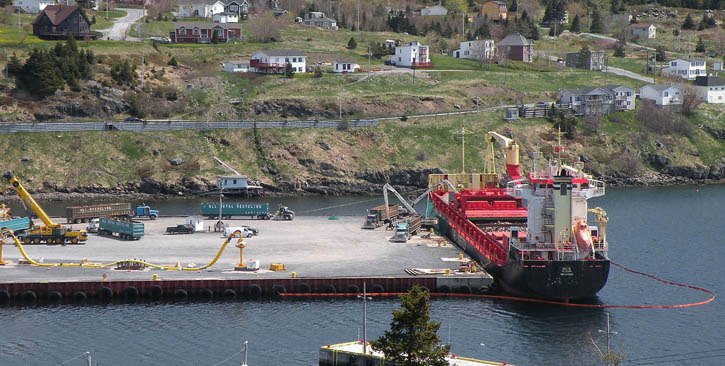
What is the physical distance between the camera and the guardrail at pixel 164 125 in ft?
528

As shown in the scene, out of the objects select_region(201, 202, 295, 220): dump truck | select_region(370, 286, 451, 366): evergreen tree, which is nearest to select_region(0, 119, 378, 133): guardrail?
select_region(201, 202, 295, 220): dump truck

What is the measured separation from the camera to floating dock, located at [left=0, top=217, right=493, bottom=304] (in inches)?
3848

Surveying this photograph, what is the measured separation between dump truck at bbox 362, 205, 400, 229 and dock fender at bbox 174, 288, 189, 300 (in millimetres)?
28739

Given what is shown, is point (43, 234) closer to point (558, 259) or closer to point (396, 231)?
point (396, 231)

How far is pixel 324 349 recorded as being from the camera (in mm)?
79750

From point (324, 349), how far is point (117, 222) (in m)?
41.3

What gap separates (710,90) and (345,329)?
122 m

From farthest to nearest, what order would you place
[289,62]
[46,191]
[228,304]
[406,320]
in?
[289,62] < [46,191] < [228,304] < [406,320]

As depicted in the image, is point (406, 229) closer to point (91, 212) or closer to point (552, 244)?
point (552, 244)

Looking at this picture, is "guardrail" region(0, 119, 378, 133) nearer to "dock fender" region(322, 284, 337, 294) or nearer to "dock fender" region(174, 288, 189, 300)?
"dock fender" region(174, 288, 189, 300)

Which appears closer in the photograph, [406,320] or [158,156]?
[406,320]

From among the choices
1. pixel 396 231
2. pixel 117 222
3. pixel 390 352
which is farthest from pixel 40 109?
pixel 390 352

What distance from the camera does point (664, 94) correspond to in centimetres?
19062

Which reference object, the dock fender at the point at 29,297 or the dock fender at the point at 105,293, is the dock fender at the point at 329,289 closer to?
the dock fender at the point at 105,293
